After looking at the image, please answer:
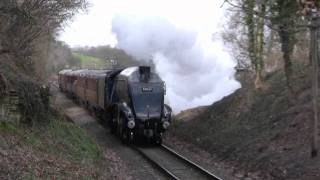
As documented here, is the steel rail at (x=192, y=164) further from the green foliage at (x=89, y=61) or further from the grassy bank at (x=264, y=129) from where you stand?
the green foliage at (x=89, y=61)

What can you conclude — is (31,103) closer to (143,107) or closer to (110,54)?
(143,107)

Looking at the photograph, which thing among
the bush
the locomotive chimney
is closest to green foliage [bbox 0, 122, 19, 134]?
the bush

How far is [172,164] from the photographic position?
58.9 ft

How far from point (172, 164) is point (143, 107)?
461cm

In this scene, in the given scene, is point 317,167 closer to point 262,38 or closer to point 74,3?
point 262,38

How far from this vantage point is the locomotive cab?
2181 cm

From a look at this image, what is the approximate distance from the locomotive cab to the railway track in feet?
2.59

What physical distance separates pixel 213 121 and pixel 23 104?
1078 cm

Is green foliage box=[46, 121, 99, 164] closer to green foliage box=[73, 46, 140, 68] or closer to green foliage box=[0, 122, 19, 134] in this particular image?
green foliage box=[0, 122, 19, 134]

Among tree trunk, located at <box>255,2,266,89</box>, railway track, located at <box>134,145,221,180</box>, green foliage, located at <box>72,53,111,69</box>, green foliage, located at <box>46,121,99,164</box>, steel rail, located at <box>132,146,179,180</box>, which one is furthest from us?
green foliage, located at <box>72,53,111,69</box>

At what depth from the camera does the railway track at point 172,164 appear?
15.7m

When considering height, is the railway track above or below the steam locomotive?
below

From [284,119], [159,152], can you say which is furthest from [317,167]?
[159,152]

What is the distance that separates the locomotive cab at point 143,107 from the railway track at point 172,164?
79 cm
